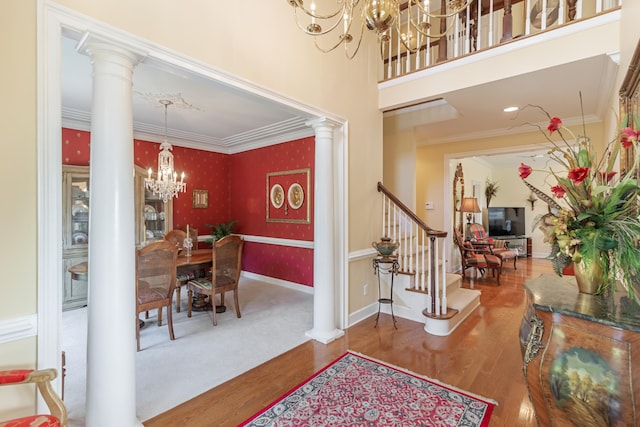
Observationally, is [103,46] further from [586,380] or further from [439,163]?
[439,163]

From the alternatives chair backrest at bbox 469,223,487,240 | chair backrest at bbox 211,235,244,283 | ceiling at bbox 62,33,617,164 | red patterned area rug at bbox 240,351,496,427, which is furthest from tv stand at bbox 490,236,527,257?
chair backrest at bbox 211,235,244,283

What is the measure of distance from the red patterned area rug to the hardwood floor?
10cm

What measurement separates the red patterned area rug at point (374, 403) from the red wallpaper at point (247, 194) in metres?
2.76

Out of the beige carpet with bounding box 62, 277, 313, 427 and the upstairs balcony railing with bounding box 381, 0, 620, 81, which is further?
the upstairs balcony railing with bounding box 381, 0, 620, 81

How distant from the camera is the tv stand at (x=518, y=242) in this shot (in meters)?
8.38

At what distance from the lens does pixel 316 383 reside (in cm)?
229

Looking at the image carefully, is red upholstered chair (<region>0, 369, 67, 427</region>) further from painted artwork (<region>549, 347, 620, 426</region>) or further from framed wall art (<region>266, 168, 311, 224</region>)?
framed wall art (<region>266, 168, 311, 224</region>)

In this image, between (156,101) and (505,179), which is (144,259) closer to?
(156,101)

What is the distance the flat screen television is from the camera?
841 cm

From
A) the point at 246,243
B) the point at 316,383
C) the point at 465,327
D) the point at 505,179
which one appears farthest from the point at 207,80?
the point at 505,179

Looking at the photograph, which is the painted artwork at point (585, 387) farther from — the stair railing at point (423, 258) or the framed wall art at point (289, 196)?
the framed wall art at point (289, 196)

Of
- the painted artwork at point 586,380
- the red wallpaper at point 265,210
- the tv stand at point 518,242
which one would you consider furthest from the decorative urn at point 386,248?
the tv stand at point 518,242

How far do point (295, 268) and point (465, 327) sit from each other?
2.89 metres

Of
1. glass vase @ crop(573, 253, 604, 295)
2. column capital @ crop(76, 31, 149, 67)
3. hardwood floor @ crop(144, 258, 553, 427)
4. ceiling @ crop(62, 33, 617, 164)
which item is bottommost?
hardwood floor @ crop(144, 258, 553, 427)
